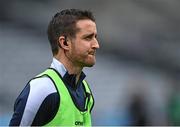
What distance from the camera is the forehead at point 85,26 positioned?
3.48 m

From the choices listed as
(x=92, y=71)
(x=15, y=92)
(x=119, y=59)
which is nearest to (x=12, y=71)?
(x=15, y=92)

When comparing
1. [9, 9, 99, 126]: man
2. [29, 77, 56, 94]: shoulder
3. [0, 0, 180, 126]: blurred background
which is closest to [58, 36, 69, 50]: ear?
[9, 9, 99, 126]: man

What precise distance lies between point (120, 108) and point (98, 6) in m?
3.05

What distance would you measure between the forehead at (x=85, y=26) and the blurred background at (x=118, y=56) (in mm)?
4939

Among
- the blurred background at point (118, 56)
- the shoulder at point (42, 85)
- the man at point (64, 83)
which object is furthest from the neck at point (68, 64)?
the blurred background at point (118, 56)

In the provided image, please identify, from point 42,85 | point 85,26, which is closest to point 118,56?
point 85,26

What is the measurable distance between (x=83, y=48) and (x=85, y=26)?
0.12 m

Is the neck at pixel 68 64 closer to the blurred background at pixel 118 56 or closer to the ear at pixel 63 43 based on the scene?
the ear at pixel 63 43

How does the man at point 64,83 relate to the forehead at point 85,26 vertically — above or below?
below

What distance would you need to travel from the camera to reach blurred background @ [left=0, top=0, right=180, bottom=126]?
9453 millimetres

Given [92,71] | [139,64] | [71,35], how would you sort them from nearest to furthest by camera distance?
1. [71,35]
2. [92,71]
3. [139,64]

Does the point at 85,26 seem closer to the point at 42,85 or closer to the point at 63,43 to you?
the point at 63,43

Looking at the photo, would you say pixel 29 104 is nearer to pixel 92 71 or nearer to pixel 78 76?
pixel 78 76

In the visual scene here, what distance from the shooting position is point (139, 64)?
38.6ft
